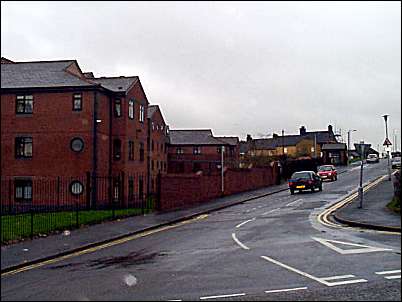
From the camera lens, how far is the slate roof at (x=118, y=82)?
38094 mm

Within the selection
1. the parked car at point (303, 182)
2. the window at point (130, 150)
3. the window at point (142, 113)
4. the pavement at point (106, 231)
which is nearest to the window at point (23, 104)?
the pavement at point (106, 231)

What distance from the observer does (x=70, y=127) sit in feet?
98.4

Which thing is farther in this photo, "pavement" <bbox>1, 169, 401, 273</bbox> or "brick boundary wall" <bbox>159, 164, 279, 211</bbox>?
"brick boundary wall" <bbox>159, 164, 279, 211</bbox>

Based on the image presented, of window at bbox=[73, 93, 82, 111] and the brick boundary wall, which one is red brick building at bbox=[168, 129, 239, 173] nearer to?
the brick boundary wall

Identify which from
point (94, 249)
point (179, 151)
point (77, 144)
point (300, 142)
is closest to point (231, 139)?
point (179, 151)

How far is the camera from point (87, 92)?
30.8 m

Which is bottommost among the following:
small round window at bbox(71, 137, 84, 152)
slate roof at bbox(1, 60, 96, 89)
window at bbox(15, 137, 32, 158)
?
window at bbox(15, 137, 32, 158)

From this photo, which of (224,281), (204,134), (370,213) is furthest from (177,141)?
(224,281)

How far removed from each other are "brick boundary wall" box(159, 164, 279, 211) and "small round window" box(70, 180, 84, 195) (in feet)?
23.5

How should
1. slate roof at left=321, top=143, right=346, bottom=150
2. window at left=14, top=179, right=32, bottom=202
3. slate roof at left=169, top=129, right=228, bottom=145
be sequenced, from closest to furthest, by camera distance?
window at left=14, top=179, right=32, bottom=202
slate roof at left=169, top=129, right=228, bottom=145
slate roof at left=321, top=143, right=346, bottom=150

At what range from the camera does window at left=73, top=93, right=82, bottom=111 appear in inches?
1136

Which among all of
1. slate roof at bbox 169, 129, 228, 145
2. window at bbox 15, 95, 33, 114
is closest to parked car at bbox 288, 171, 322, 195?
window at bbox 15, 95, 33, 114

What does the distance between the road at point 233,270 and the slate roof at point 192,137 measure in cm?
6201

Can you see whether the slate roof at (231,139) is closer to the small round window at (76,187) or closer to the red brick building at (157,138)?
the red brick building at (157,138)
